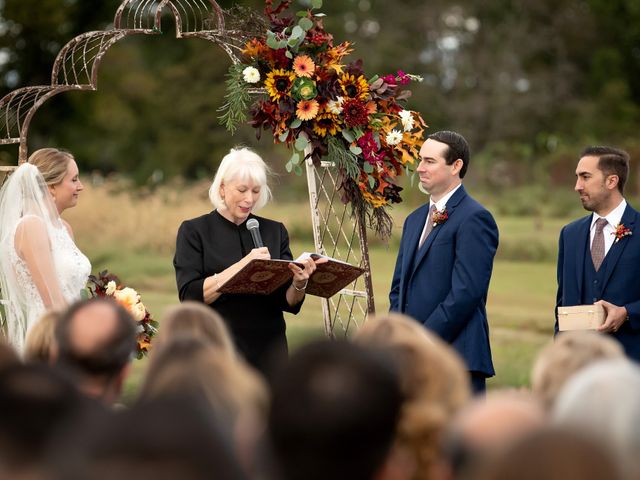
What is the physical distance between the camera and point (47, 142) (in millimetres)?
28656

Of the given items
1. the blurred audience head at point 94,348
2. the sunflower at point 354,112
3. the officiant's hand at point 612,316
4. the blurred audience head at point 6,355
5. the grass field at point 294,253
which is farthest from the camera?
the grass field at point 294,253

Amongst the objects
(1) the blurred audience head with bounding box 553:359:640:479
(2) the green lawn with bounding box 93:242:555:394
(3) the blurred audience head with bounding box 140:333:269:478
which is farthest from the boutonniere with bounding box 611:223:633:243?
(2) the green lawn with bounding box 93:242:555:394

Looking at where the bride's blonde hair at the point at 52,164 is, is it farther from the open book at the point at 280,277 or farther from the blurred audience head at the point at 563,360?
the blurred audience head at the point at 563,360

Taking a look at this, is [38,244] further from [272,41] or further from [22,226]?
[272,41]

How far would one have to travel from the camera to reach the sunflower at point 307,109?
6875 millimetres

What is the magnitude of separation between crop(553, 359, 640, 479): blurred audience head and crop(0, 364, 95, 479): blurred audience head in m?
1.21

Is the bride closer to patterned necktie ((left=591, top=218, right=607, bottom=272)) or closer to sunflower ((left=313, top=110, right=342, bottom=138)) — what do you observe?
sunflower ((left=313, top=110, right=342, bottom=138))

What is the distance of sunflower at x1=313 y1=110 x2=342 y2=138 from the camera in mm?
6965

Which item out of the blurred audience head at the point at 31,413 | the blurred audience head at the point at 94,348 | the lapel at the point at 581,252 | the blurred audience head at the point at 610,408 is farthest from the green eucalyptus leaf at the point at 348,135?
the blurred audience head at the point at 31,413

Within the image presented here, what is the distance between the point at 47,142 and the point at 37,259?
920 inches

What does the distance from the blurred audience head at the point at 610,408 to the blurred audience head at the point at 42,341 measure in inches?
78.3

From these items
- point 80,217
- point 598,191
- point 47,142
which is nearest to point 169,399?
point 598,191

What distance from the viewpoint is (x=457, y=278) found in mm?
6160

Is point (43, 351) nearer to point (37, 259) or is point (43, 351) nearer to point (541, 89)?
point (37, 259)
